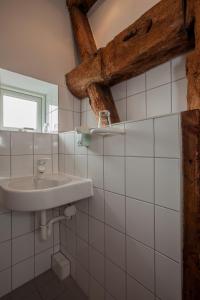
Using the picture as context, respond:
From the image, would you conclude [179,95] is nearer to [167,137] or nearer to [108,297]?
[167,137]

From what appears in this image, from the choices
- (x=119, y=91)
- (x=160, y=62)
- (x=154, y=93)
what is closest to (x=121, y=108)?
(x=119, y=91)

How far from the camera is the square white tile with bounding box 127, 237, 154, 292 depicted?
794 millimetres

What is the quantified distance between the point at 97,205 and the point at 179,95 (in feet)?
2.95

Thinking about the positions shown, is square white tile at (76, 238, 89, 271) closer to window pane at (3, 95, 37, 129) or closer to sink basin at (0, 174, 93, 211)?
sink basin at (0, 174, 93, 211)

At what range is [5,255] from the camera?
1.22 meters

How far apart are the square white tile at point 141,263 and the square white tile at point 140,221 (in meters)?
0.04

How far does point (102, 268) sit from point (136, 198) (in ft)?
1.93

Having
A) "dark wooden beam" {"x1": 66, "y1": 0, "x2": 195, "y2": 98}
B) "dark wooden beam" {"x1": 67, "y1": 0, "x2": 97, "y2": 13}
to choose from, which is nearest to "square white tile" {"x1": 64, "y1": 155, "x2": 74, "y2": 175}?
"dark wooden beam" {"x1": 66, "y1": 0, "x2": 195, "y2": 98}

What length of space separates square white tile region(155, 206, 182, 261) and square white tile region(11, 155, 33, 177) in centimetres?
106

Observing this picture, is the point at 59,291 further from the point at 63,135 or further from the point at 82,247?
the point at 63,135

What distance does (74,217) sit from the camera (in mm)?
1315

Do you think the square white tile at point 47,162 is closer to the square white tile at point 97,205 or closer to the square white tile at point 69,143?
the square white tile at point 69,143

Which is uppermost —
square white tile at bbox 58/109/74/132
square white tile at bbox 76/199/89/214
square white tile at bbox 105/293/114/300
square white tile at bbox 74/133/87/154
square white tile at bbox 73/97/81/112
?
square white tile at bbox 73/97/81/112

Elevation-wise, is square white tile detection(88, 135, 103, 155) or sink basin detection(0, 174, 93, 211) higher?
square white tile detection(88, 135, 103, 155)
